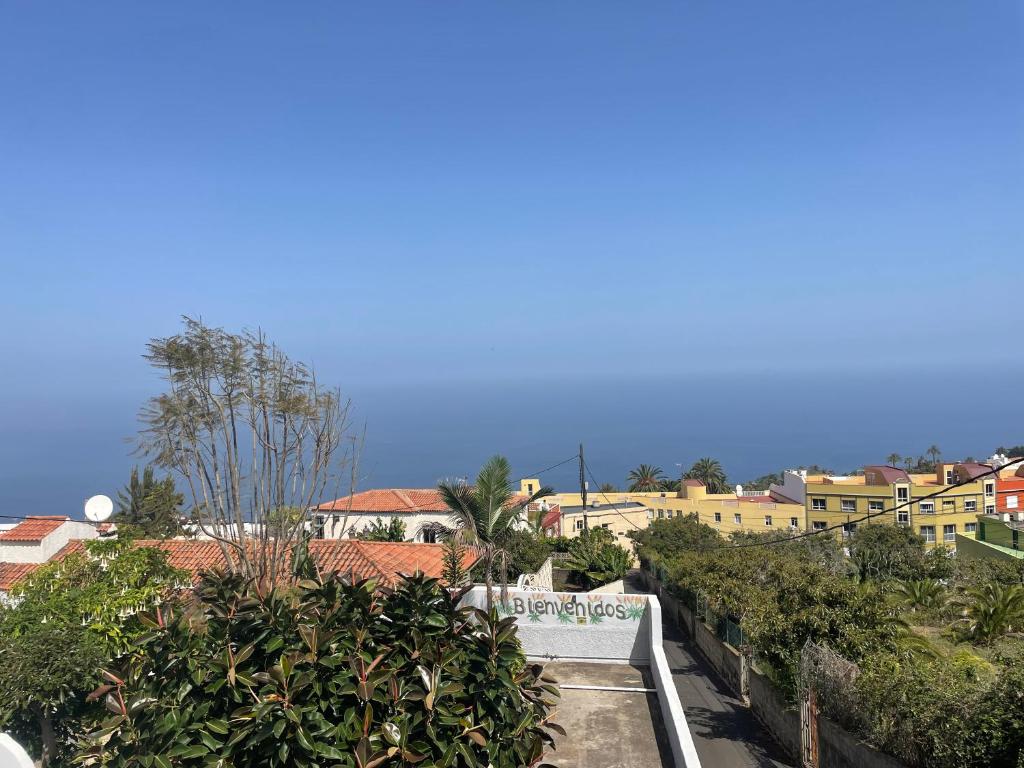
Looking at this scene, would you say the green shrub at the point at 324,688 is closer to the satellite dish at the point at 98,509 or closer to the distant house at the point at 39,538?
the satellite dish at the point at 98,509

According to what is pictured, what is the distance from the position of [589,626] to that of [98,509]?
16.4m

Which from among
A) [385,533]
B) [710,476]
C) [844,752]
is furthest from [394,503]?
[710,476]

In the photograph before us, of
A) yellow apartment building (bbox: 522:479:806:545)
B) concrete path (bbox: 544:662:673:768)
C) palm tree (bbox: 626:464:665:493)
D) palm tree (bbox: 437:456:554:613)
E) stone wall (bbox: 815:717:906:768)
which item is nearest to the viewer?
concrete path (bbox: 544:662:673:768)

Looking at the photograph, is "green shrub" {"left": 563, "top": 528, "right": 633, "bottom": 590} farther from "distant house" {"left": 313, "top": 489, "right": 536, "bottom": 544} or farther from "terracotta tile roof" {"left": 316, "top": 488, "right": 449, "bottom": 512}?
"terracotta tile roof" {"left": 316, "top": 488, "right": 449, "bottom": 512}

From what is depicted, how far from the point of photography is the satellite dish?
2302 centimetres

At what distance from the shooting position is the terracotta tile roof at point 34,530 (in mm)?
22844

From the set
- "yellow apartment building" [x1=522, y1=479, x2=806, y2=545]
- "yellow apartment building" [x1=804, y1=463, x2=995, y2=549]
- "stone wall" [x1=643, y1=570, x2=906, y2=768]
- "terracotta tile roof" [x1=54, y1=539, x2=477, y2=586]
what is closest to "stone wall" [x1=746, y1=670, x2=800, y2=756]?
"stone wall" [x1=643, y1=570, x2=906, y2=768]

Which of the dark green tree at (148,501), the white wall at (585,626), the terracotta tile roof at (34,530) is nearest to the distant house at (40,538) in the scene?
the terracotta tile roof at (34,530)

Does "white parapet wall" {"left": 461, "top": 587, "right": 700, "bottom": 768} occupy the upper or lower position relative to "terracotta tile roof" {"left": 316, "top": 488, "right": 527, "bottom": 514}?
upper

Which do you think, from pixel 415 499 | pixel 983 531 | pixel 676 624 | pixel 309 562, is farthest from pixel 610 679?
pixel 983 531

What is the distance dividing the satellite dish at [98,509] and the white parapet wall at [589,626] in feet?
46.8

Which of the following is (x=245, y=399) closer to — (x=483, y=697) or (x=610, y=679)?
(x=610, y=679)

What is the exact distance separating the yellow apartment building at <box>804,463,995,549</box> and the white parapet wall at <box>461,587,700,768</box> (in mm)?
44252

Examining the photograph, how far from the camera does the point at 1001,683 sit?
33.6 ft
